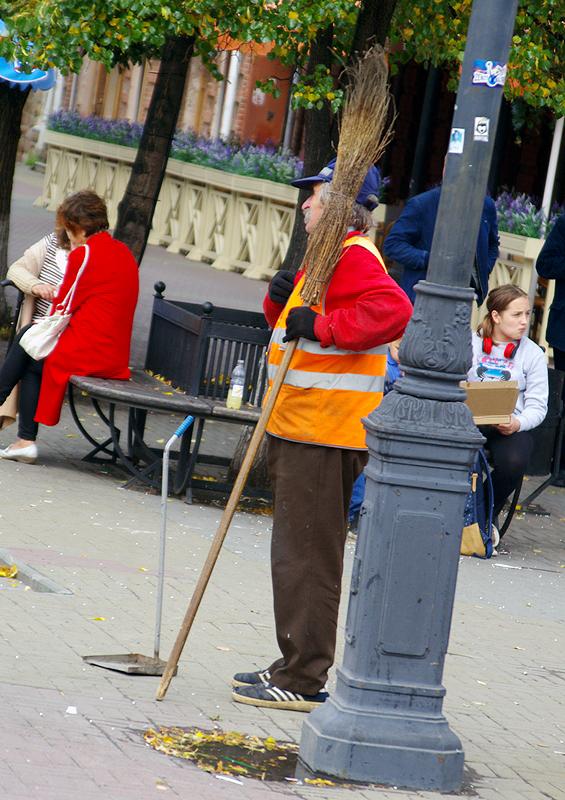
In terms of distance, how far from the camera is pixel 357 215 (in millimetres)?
5535

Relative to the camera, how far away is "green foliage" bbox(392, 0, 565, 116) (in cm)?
980

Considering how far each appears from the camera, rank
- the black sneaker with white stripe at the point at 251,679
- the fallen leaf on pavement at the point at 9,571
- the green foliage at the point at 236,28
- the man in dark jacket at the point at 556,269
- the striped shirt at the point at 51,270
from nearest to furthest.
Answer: the black sneaker with white stripe at the point at 251,679
the fallen leaf on pavement at the point at 9,571
the green foliage at the point at 236,28
the striped shirt at the point at 51,270
the man in dark jacket at the point at 556,269

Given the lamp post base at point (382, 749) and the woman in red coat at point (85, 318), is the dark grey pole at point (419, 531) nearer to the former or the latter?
the lamp post base at point (382, 749)

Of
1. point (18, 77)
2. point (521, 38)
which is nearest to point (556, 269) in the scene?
point (521, 38)

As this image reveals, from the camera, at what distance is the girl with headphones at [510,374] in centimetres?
893

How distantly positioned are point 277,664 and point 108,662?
0.62m

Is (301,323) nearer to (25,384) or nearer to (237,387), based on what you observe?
(237,387)

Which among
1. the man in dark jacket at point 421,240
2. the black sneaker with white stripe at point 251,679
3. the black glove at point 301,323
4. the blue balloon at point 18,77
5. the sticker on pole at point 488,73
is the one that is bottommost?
the black sneaker with white stripe at point 251,679

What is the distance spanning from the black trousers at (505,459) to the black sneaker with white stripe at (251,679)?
11.7 ft

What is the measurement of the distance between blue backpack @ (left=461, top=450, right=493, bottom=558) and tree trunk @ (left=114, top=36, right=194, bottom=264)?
4284 millimetres

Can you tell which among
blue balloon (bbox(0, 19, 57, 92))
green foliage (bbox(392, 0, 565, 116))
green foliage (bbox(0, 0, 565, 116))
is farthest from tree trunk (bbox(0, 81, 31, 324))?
green foliage (bbox(392, 0, 565, 116))

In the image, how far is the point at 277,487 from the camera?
554 centimetres

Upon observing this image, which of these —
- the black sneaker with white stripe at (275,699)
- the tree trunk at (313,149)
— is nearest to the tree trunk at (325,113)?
the tree trunk at (313,149)

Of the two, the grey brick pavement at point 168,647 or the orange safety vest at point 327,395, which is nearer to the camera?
the grey brick pavement at point 168,647
